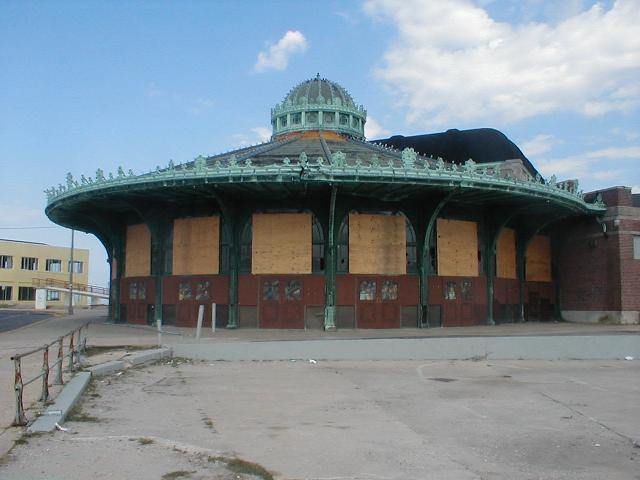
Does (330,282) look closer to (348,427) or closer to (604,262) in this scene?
(604,262)

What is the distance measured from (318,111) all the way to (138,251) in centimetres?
1282

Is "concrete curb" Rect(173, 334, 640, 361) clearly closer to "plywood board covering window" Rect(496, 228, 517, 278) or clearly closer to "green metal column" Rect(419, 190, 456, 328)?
"green metal column" Rect(419, 190, 456, 328)

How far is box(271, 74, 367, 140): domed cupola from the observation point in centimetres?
3734

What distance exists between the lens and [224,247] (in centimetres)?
2894

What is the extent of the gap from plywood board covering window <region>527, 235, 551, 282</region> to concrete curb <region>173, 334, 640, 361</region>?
1274 centimetres

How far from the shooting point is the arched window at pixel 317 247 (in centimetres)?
2791

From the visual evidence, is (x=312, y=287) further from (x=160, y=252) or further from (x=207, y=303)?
(x=160, y=252)

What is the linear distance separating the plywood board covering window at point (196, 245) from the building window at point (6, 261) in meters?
67.2

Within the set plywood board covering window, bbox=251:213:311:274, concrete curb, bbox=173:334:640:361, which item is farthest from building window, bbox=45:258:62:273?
concrete curb, bbox=173:334:640:361

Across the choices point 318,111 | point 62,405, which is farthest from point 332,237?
point 62,405

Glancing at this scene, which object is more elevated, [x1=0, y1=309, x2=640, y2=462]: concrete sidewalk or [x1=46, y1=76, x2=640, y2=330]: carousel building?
[x1=46, y1=76, x2=640, y2=330]: carousel building

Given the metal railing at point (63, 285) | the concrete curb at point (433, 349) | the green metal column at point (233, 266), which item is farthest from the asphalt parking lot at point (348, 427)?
the metal railing at point (63, 285)

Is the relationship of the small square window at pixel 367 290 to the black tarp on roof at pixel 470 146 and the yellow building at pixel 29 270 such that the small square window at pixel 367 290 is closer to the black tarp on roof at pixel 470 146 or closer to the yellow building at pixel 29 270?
the black tarp on roof at pixel 470 146

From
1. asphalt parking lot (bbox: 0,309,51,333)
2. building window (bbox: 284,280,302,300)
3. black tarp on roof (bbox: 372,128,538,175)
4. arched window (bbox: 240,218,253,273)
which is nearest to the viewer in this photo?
building window (bbox: 284,280,302,300)
